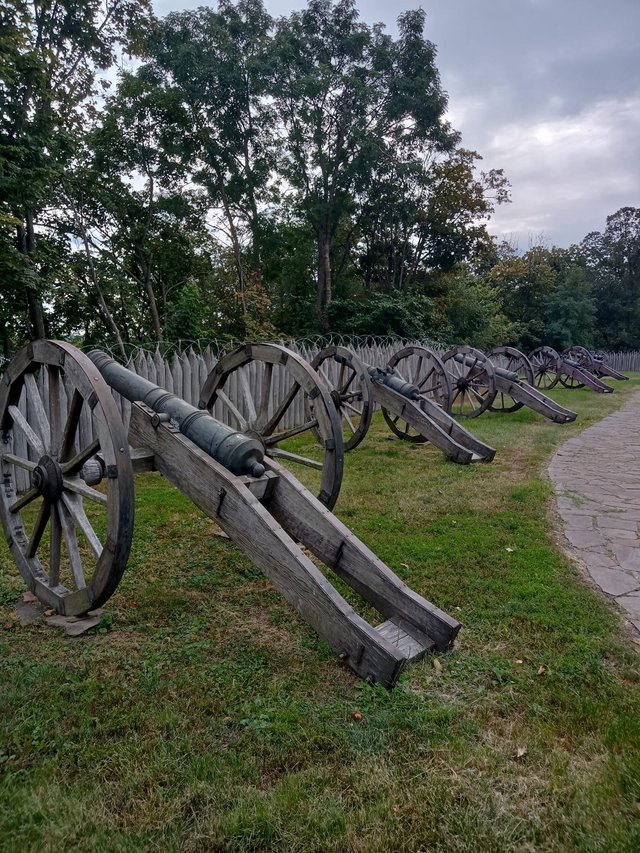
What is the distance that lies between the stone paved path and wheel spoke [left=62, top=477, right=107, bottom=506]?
2.84 metres

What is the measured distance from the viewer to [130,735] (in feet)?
6.91

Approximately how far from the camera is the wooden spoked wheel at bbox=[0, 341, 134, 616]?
2.51m

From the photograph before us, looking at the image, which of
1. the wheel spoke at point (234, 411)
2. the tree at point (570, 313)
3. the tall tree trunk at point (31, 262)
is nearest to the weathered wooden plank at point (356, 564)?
the wheel spoke at point (234, 411)

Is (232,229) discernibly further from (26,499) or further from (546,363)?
(26,499)

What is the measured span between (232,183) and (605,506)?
17351mm

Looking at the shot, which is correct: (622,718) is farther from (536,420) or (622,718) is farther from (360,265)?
(360,265)

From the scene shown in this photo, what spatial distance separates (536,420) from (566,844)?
10.0 meters

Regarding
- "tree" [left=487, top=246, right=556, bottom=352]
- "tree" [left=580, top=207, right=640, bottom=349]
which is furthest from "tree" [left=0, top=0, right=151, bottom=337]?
"tree" [left=580, top=207, right=640, bottom=349]

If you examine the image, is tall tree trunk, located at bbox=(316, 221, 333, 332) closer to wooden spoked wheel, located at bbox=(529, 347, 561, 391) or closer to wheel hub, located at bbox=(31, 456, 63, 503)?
wooden spoked wheel, located at bbox=(529, 347, 561, 391)

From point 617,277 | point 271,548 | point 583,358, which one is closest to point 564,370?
point 583,358

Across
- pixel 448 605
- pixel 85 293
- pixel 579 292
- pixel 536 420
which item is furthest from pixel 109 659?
pixel 579 292

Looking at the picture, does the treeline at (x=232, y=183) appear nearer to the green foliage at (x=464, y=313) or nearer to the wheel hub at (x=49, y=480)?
the green foliage at (x=464, y=313)

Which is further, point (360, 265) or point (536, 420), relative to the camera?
point (360, 265)

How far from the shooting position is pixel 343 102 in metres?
19.5
